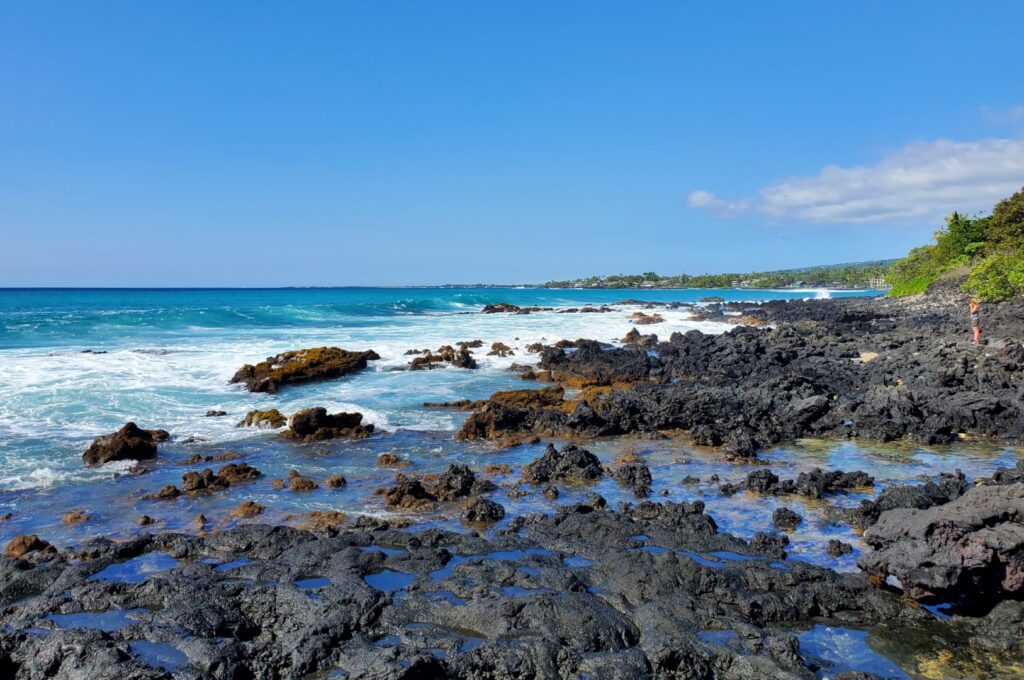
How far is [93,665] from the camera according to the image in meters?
4.68

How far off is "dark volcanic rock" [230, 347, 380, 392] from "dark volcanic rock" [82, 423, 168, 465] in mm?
6846

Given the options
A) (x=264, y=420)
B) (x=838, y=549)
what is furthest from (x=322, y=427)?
(x=838, y=549)

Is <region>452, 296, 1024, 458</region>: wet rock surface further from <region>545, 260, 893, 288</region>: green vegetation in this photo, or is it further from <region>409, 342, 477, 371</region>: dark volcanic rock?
<region>545, 260, 893, 288</region>: green vegetation

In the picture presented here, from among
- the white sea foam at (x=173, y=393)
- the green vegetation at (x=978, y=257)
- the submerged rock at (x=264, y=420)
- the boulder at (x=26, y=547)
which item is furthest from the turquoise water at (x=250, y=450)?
the green vegetation at (x=978, y=257)

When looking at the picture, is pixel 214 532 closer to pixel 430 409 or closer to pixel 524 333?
pixel 430 409

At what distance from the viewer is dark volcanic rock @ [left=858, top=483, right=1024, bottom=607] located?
213 inches

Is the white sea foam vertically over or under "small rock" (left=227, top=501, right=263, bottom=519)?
over

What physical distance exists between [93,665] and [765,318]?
44.9m

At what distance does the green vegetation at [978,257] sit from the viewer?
29.6 m

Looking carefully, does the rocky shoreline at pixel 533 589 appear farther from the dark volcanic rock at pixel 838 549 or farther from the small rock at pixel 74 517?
the small rock at pixel 74 517

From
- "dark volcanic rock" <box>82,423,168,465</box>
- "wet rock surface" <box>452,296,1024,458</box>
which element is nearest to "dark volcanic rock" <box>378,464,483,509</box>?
"wet rock surface" <box>452,296,1024,458</box>

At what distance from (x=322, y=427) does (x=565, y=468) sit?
571 cm

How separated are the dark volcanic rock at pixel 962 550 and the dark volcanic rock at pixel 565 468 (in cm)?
449

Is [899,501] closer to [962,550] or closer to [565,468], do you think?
[962,550]
